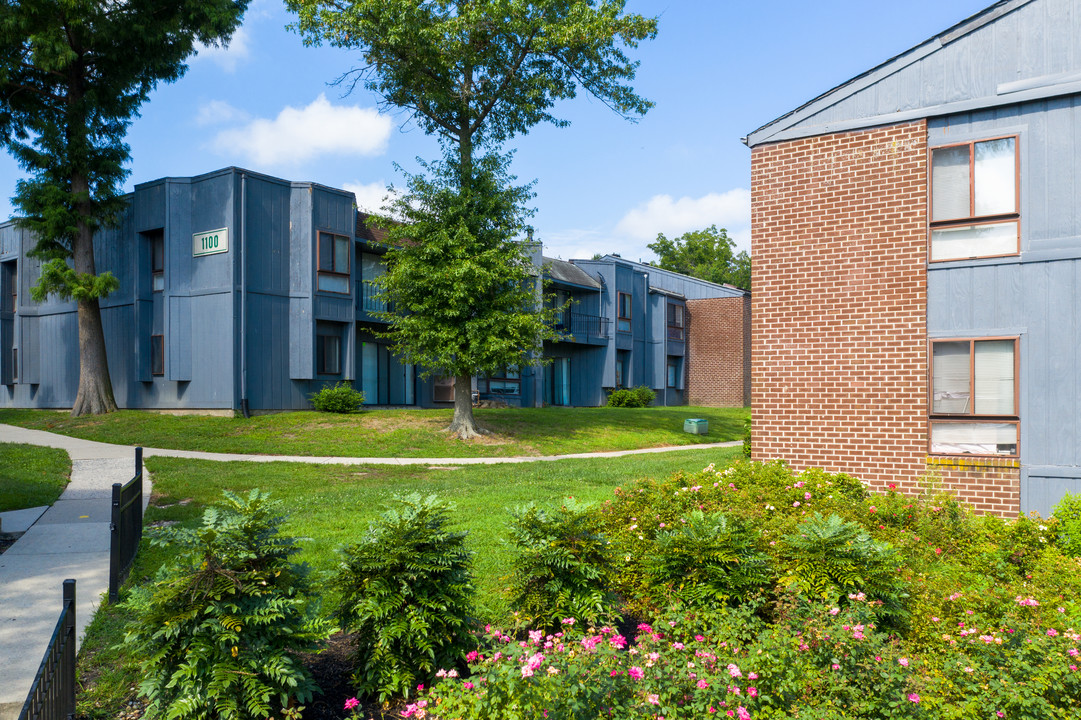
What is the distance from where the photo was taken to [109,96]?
914 inches

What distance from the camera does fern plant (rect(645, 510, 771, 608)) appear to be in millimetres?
4984

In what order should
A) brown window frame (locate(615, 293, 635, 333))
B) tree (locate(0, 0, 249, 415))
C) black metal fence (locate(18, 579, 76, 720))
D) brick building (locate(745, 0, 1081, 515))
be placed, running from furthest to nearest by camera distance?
1. brown window frame (locate(615, 293, 635, 333))
2. tree (locate(0, 0, 249, 415))
3. brick building (locate(745, 0, 1081, 515))
4. black metal fence (locate(18, 579, 76, 720))

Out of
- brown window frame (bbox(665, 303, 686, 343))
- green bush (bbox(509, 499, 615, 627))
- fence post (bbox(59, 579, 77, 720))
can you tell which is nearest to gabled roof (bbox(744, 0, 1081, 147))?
green bush (bbox(509, 499, 615, 627))

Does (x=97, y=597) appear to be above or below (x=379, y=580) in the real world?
below

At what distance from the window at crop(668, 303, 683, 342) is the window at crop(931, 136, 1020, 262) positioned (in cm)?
3083

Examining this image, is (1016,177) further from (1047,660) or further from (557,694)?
(557,694)

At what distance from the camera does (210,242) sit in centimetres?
2245

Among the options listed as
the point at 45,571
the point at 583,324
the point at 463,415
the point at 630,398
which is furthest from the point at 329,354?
the point at 45,571

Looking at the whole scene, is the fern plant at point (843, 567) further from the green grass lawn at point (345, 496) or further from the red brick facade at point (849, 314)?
the red brick facade at point (849, 314)

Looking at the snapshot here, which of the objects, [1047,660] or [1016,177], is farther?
[1016,177]

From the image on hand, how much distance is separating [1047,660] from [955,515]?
160 inches

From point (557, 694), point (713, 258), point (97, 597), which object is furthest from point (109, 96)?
point (713, 258)

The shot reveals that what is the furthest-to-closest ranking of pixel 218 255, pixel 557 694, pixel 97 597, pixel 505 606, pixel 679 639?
pixel 218 255 → pixel 97 597 → pixel 505 606 → pixel 679 639 → pixel 557 694

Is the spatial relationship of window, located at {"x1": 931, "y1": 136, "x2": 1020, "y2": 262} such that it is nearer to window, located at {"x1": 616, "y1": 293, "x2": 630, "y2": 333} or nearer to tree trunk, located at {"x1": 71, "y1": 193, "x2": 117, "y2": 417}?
tree trunk, located at {"x1": 71, "y1": 193, "x2": 117, "y2": 417}
